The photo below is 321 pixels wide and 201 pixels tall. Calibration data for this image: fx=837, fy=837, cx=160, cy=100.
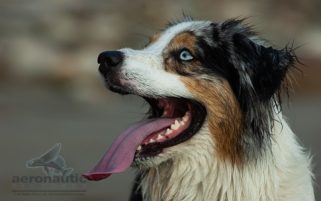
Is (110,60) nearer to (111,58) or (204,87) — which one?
(111,58)

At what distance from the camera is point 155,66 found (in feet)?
13.5

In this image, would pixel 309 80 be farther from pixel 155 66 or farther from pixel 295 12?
pixel 155 66

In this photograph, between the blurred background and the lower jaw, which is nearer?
the lower jaw

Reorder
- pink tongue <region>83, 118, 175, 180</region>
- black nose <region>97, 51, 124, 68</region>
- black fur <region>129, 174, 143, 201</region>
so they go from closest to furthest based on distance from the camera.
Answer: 1. black nose <region>97, 51, 124, 68</region>
2. pink tongue <region>83, 118, 175, 180</region>
3. black fur <region>129, 174, 143, 201</region>

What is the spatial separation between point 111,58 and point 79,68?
12.8 feet

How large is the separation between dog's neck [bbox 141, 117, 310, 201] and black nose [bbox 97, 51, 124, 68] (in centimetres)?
54

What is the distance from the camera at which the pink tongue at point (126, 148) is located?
4.13 metres

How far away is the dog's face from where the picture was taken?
405 centimetres
